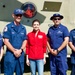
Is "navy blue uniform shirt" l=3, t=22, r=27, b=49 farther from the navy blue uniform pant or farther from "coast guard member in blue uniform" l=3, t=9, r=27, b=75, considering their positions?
the navy blue uniform pant

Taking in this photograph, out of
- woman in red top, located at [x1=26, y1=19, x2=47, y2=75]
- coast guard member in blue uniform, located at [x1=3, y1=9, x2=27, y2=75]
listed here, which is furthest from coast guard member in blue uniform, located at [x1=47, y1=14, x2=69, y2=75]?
coast guard member in blue uniform, located at [x1=3, y1=9, x2=27, y2=75]

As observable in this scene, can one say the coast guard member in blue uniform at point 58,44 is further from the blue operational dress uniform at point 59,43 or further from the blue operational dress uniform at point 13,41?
the blue operational dress uniform at point 13,41

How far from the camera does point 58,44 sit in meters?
5.86

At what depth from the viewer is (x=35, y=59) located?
225 inches

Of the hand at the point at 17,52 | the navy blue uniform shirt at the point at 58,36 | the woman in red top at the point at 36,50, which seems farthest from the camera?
the navy blue uniform shirt at the point at 58,36

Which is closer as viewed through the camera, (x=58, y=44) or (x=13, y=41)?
(x=13, y=41)

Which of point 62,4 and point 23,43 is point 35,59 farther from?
point 62,4

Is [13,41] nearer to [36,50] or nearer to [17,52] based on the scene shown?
[17,52]

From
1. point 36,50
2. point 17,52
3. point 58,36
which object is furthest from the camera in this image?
point 58,36

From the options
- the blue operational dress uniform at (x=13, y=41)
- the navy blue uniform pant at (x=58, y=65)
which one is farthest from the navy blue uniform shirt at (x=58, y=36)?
the blue operational dress uniform at (x=13, y=41)

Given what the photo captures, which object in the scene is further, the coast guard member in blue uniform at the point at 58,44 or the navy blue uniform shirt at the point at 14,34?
the coast guard member in blue uniform at the point at 58,44

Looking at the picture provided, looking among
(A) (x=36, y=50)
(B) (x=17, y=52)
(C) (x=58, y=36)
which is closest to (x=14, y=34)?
(B) (x=17, y=52)

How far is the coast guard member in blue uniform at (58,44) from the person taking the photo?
5816 millimetres

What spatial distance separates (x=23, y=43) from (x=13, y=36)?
247 mm
